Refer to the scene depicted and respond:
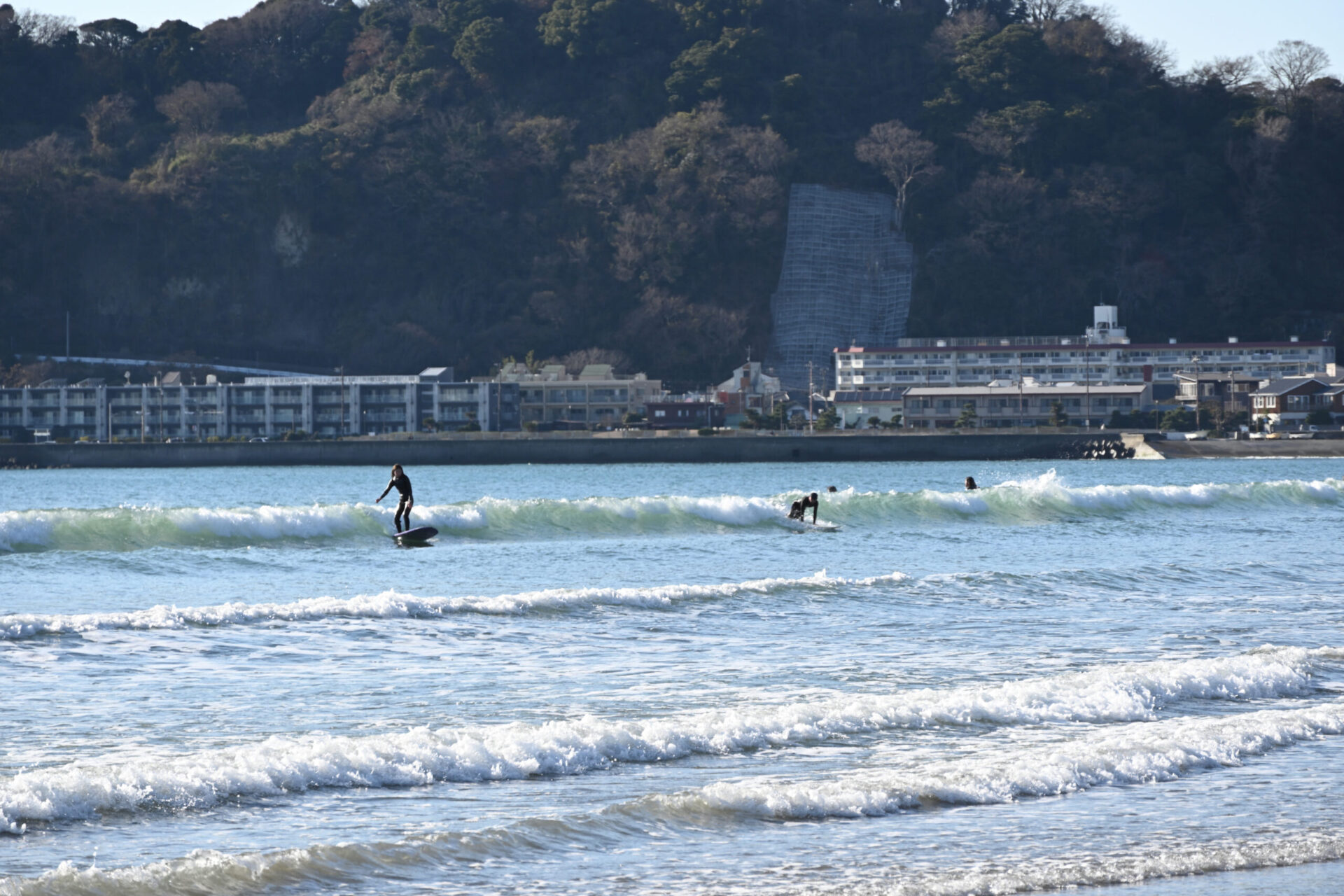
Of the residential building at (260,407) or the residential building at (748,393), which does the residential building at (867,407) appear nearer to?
the residential building at (748,393)

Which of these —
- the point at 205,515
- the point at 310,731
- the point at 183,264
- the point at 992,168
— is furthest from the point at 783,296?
the point at 310,731

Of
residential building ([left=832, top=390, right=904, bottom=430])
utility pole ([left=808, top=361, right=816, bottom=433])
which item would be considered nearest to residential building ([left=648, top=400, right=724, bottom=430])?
utility pole ([left=808, top=361, right=816, bottom=433])

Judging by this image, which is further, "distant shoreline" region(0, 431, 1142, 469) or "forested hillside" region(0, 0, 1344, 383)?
"forested hillside" region(0, 0, 1344, 383)

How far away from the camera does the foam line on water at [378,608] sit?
13.3 meters

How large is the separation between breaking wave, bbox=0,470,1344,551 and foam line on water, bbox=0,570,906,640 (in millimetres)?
11549

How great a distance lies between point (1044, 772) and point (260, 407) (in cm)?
10595

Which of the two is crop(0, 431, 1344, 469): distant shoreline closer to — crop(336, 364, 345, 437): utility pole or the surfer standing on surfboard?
crop(336, 364, 345, 437): utility pole

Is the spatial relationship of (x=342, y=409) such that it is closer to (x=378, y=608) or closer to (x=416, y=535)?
(x=416, y=535)

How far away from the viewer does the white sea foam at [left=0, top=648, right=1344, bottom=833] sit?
24.5 ft

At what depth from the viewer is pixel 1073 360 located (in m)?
113

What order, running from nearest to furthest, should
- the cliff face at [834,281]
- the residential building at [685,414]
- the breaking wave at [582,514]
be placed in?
1. the breaking wave at [582,514]
2. the residential building at [685,414]
3. the cliff face at [834,281]

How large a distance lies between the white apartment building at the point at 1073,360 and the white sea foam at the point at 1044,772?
102m

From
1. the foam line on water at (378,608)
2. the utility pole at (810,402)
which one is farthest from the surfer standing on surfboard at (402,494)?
the utility pole at (810,402)

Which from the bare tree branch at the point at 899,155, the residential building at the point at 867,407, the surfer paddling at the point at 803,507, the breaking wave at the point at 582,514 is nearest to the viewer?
the breaking wave at the point at 582,514
